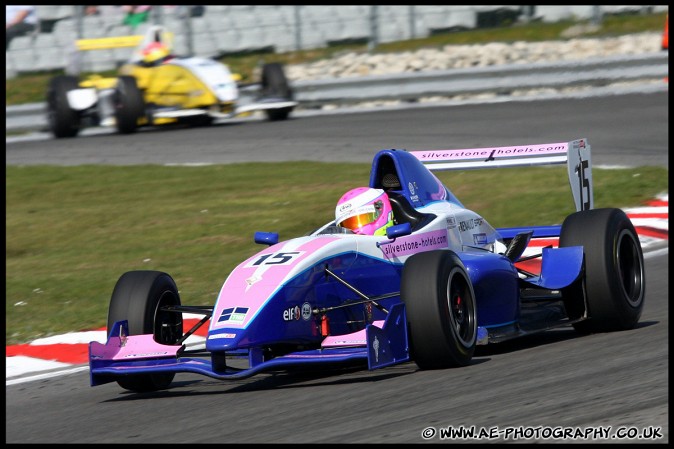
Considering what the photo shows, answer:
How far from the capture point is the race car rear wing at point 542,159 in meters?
9.27

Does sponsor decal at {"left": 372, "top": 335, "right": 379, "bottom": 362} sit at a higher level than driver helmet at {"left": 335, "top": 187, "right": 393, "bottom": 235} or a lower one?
lower

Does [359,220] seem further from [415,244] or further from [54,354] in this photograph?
[54,354]

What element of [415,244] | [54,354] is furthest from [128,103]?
[415,244]

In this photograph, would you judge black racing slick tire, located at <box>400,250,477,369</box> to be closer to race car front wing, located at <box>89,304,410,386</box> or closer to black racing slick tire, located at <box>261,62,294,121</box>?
race car front wing, located at <box>89,304,410,386</box>

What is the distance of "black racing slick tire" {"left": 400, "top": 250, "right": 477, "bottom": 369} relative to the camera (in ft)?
22.6

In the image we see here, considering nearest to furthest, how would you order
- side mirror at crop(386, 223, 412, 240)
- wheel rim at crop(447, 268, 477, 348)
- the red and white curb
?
wheel rim at crop(447, 268, 477, 348) < side mirror at crop(386, 223, 412, 240) < the red and white curb

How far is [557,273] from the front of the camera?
→ 817cm

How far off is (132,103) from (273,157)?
482 centimetres

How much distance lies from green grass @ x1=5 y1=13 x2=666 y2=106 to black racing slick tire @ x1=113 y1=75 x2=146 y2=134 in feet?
10.6

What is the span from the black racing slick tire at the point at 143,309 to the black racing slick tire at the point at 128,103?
14068 mm

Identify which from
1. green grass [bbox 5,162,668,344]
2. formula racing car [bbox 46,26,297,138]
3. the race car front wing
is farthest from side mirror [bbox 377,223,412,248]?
formula racing car [bbox 46,26,297,138]

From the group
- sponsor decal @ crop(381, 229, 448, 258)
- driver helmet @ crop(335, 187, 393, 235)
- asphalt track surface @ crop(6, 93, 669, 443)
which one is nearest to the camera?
asphalt track surface @ crop(6, 93, 669, 443)

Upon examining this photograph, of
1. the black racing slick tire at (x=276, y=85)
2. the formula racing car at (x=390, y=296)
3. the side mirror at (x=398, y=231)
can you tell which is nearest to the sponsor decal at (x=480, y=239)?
the formula racing car at (x=390, y=296)

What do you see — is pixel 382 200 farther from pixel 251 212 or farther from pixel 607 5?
pixel 607 5
